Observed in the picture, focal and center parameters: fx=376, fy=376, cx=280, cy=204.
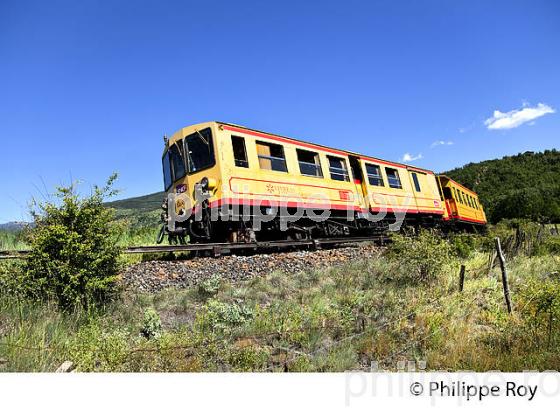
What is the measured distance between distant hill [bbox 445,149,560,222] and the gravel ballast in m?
33.8

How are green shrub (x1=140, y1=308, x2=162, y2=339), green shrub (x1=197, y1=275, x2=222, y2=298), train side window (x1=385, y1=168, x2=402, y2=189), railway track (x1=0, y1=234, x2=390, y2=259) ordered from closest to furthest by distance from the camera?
green shrub (x1=140, y1=308, x2=162, y2=339)
railway track (x1=0, y1=234, x2=390, y2=259)
green shrub (x1=197, y1=275, x2=222, y2=298)
train side window (x1=385, y1=168, x2=402, y2=189)

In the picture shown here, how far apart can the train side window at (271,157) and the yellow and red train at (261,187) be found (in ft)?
0.09

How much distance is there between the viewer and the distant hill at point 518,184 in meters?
35.9

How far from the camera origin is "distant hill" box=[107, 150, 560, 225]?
35812 millimetres

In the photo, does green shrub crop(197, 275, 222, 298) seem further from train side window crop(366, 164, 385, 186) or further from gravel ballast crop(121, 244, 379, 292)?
train side window crop(366, 164, 385, 186)

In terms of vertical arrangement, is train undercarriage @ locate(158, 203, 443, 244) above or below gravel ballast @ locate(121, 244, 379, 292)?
above

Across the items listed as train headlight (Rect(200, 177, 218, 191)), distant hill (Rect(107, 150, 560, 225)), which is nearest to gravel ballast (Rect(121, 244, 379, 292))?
train headlight (Rect(200, 177, 218, 191))

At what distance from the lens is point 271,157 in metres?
9.73

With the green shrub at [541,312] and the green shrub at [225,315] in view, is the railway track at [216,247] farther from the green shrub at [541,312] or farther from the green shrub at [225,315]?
the green shrub at [541,312]

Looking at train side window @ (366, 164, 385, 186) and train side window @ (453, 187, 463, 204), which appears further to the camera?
train side window @ (453, 187, 463, 204)
